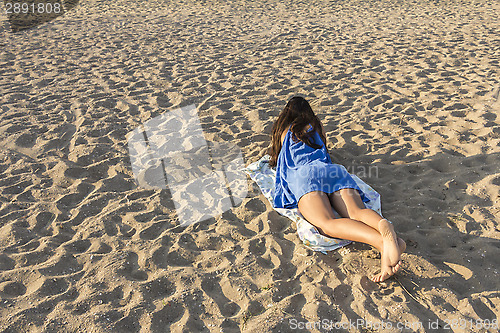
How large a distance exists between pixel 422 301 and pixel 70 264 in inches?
97.6

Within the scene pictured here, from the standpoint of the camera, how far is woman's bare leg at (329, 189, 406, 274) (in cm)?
238

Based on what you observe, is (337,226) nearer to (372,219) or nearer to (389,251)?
(372,219)

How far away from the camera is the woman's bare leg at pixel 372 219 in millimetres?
2381

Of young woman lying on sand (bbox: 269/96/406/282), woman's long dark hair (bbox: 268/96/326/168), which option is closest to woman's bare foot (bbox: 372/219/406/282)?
young woman lying on sand (bbox: 269/96/406/282)

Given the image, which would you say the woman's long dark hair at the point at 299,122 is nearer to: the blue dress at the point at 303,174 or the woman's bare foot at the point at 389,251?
the blue dress at the point at 303,174

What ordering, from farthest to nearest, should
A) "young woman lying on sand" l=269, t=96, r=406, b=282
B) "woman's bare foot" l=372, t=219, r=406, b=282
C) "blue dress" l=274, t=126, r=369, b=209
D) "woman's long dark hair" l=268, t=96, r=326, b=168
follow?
"woman's long dark hair" l=268, t=96, r=326, b=168, "blue dress" l=274, t=126, r=369, b=209, "young woman lying on sand" l=269, t=96, r=406, b=282, "woman's bare foot" l=372, t=219, r=406, b=282

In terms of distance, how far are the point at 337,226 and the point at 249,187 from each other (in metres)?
1.13

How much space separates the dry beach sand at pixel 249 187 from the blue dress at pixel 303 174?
0.21 m

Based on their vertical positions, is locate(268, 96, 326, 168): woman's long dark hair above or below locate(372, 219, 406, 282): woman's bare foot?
above

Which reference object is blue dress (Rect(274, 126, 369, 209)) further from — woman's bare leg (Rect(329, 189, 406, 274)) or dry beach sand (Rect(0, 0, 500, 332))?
dry beach sand (Rect(0, 0, 500, 332))

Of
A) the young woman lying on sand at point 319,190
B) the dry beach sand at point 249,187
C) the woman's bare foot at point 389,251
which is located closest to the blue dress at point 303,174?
the young woman lying on sand at point 319,190

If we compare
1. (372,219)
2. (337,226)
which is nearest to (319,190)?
(337,226)

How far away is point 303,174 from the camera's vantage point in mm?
3078

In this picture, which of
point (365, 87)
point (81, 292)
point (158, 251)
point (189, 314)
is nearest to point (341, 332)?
point (189, 314)
